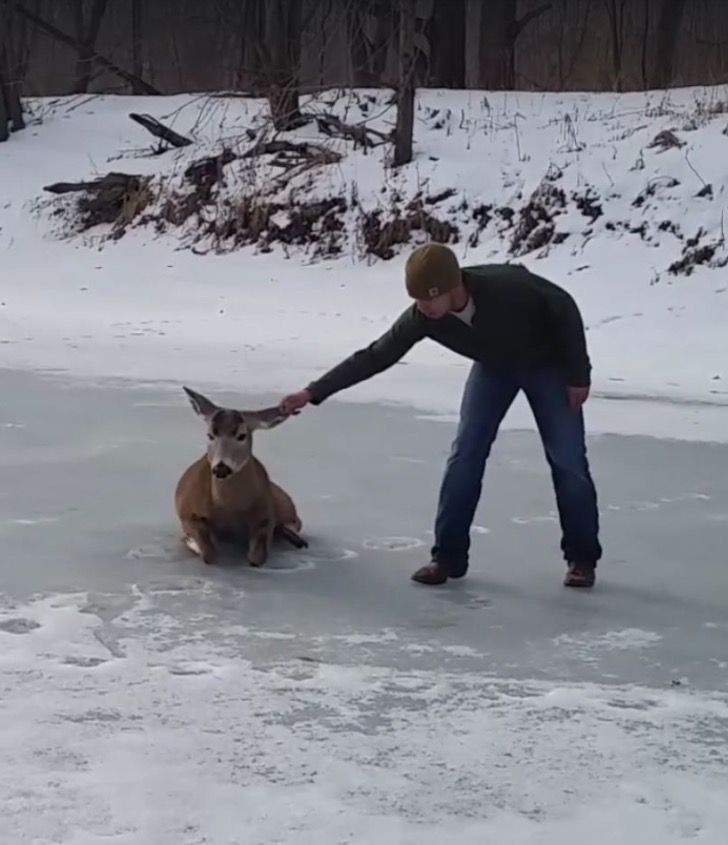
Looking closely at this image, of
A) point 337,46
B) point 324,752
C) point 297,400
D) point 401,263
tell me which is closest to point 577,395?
point 297,400

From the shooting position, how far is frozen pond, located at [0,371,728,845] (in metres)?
3.55

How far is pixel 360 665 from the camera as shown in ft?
15.1

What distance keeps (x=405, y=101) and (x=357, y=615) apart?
11.6m

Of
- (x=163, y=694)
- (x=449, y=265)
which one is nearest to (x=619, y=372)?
(x=449, y=265)

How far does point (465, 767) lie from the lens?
381 cm

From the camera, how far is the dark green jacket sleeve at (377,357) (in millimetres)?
5316

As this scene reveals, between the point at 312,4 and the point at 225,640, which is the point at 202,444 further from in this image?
the point at 312,4

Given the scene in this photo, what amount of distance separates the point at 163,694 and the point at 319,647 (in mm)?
650

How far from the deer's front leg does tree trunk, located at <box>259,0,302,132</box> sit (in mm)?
12270

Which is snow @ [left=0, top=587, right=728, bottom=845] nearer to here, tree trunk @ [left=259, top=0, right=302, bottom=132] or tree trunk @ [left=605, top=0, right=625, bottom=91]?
tree trunk @ [left=259, top=0, right=302, bottom=132]

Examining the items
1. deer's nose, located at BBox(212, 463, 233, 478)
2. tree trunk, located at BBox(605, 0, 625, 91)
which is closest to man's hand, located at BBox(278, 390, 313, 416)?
deer's nose, located at BBox(212, 463, 233, 478)

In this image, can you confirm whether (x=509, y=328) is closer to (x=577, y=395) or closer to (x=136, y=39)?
(x=577, y=395)

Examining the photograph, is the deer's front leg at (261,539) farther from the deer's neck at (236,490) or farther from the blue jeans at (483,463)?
the blue jeans at (483,463)

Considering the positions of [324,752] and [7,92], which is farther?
[7,92]
